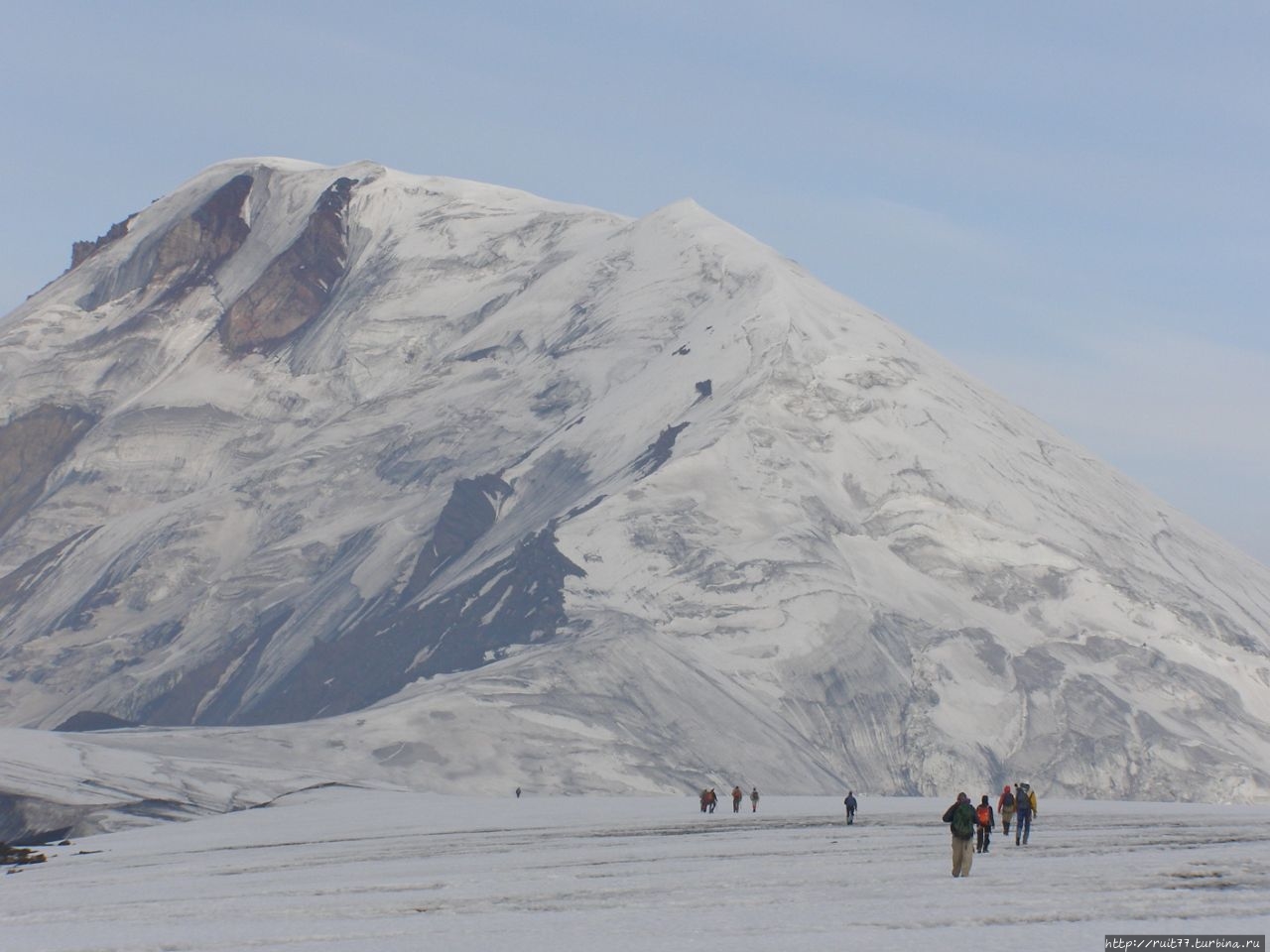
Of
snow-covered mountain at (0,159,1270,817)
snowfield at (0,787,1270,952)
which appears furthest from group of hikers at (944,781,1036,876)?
snow-covered mountain at (0,159,1270,817)

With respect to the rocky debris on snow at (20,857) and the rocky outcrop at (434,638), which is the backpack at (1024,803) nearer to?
the rocky debris on snow at (20,857)

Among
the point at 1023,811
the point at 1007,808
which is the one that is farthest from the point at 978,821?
the point at 1007,808

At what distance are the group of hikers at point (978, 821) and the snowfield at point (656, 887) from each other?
2.53 ft

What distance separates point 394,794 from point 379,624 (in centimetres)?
7731

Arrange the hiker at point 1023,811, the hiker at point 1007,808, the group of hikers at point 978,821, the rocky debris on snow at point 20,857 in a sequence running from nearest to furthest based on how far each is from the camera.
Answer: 1. the group of hikers at point 978,821
2. the hiker at point 1023,811
3. the hiker at point 1007,808
4. the rocky debris on snow at point 20,857

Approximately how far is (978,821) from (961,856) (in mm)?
5994

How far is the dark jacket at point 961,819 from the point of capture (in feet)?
151

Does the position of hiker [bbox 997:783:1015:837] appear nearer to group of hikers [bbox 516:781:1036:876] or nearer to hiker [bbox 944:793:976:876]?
group of hikers [bbox 516:781:1036:876]

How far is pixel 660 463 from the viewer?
188750mm

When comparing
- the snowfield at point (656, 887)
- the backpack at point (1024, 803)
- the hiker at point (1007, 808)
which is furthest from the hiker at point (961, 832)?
the hiker at point (1007, 808)

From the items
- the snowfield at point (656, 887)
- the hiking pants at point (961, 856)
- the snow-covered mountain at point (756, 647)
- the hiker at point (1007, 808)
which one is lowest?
the snowfield at point (656, 887)

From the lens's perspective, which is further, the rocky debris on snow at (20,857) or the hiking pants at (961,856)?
the rocky debris on snow at (20,857)

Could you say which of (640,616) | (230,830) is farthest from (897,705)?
(230,830)

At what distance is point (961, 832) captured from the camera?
46.2 metres
